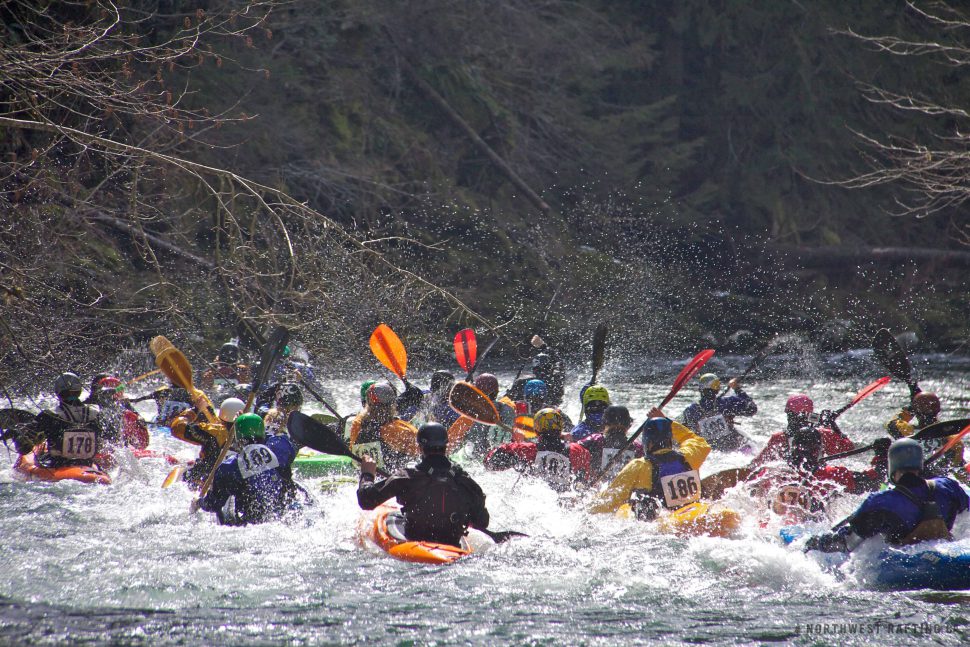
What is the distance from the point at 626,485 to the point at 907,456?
81.5 inches

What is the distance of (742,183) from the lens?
88.6 feet

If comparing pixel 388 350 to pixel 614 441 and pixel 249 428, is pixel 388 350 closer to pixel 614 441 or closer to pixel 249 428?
pixel 614 441

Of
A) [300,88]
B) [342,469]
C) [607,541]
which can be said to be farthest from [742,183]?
[607,541]

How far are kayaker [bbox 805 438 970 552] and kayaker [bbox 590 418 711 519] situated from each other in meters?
1.56

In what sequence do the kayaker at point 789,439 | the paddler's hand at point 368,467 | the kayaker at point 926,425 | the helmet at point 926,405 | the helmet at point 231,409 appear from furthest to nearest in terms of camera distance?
the helmet at point 926,405, the kayaker at point 926,425, the helmet at point 231,409, the kayaker at point 789,439, the paddler's hand at point 368,467

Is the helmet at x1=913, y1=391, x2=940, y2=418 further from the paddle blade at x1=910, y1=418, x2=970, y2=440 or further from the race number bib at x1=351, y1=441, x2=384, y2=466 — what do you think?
the race number bib at x1=351, y1=441, x2=384, y2=466

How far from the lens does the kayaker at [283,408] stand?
9.02 meters

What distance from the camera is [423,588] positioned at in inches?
A: 232

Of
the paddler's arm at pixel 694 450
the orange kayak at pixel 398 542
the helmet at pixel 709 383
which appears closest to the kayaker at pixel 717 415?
the helmet at pixel 709 383

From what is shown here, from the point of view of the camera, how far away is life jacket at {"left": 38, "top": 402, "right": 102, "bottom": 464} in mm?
8812

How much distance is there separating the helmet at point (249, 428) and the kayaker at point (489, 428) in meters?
3.43

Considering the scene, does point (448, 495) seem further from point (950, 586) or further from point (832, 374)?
point (832, 374)

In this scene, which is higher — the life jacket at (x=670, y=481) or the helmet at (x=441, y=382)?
the helmet at (x=441, y=382)

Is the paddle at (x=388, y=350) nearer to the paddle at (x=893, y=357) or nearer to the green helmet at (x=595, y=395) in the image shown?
the green helmet at (x=595, y=395)
